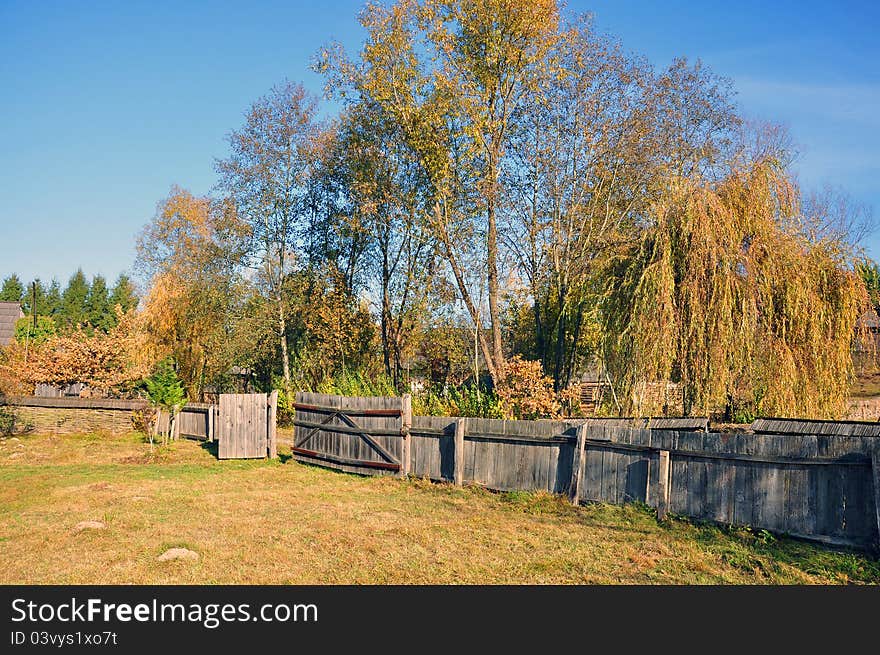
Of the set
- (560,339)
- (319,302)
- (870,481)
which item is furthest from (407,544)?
(319,302)

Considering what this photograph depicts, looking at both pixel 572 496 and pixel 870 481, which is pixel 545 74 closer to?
pixel 572 496

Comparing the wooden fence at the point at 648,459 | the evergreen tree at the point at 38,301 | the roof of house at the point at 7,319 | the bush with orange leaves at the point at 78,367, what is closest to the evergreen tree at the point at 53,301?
the evergreen tree at the point at 38,301

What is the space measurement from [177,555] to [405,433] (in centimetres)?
696

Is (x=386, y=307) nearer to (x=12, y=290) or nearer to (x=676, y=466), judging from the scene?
(x=676, y=466)

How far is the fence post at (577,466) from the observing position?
39.4ft

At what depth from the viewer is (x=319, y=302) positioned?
27.5 meters

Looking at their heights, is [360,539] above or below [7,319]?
below

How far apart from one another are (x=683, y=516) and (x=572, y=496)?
2.04 meters

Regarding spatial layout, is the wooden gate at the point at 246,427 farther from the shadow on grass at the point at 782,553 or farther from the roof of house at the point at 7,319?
the roof of house at the point at 7,319

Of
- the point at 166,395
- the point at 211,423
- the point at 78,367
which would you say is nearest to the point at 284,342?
the point at 211,423

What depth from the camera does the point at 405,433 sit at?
49.7 ft

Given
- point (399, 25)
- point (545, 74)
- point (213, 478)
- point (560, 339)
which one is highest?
point (399, 25)
